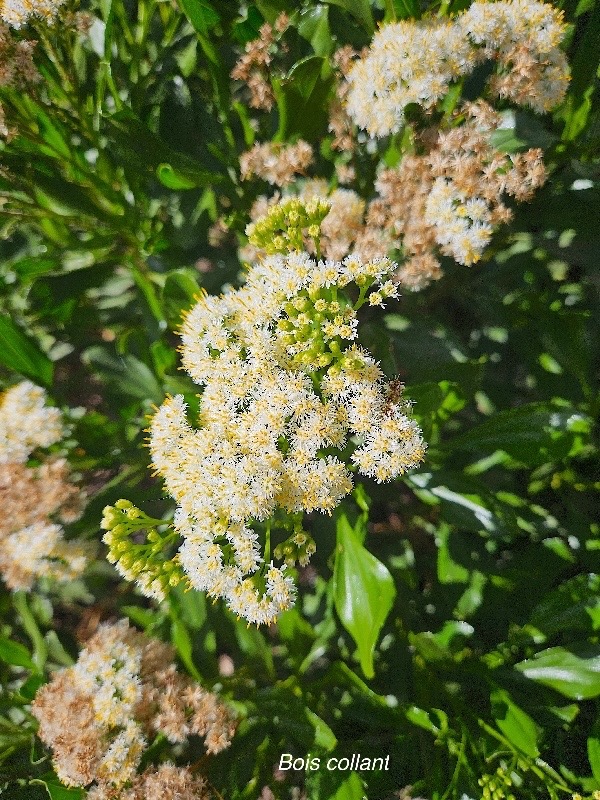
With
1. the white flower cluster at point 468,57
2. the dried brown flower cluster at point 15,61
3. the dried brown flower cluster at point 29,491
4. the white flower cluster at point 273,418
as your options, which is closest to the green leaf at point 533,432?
the white flower cluster at point 273,418

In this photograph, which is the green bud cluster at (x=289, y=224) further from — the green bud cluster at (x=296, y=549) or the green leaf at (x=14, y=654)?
the green leaf at (x=14, y=654)

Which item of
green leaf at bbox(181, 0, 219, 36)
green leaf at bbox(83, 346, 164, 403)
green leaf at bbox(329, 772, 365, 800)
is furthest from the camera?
green leaf at bbox(83, 346, 164, 403)

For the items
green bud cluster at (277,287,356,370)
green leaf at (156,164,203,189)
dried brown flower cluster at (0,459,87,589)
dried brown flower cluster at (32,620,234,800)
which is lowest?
dried brown flower cluster at (32,620,234,800)

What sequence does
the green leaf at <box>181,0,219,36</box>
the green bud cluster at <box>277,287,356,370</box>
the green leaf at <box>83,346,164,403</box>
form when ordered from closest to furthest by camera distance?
the green bud cluster at <box>277,287,356,370</box>
the green leaf at <box>181,0,219,36</box>
the green leaf at <box>83,346,164,403</box>

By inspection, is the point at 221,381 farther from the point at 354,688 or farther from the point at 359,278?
the point at 354,688

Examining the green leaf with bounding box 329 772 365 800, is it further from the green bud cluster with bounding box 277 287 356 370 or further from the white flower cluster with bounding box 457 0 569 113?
the white flower cluster with bounding box 457 0 569 113

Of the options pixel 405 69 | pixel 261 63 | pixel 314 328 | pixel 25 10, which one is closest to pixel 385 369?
pixel 314 328

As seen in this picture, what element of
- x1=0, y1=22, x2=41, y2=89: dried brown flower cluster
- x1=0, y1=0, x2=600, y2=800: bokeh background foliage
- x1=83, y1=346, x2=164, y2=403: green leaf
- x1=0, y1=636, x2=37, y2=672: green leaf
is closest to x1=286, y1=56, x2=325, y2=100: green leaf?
x1=0, y1=0, x2=600, y2=800: bokeh background foliage
